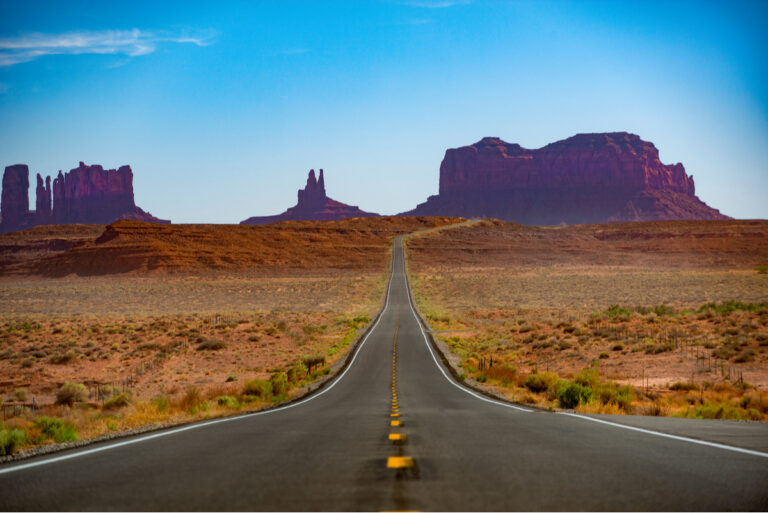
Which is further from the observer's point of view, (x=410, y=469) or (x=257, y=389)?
(x=257, y=389)

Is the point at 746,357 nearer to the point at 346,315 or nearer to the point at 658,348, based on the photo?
the point at 658,348

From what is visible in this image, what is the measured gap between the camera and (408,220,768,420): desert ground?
2016 centimetres

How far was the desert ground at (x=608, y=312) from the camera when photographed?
794 inches

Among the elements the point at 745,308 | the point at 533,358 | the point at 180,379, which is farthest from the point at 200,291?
the point at 745,308

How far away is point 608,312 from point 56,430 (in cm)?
4485

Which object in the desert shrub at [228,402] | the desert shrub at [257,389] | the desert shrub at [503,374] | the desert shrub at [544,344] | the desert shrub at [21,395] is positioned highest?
the desert shrub at [228,402]

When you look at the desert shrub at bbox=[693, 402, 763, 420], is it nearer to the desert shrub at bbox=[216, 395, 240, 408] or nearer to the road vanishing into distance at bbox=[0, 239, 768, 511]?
the road vanishing into distance at bbox=[0, 239, 768, 511]

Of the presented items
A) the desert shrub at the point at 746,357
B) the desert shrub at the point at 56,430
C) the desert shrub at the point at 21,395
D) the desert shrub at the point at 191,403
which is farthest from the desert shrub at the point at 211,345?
the desert shrub at the point at 746,357

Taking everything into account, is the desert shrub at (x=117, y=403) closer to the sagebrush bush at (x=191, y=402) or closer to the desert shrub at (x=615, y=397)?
the sagebrush bush at (x=191, y=402)

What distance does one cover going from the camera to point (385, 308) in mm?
63188

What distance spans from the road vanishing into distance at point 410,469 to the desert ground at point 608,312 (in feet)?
26.5

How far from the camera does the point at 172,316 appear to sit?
54.6 m

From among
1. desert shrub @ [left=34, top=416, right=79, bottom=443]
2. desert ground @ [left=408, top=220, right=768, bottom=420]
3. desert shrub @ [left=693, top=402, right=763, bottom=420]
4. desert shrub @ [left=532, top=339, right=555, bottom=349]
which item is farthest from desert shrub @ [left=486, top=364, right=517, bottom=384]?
desert shrub @ [left=34, top=416, right=79, bottom=443]

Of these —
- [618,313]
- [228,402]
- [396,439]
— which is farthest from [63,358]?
[618,313]
